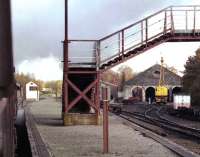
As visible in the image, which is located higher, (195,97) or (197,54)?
(197,54)

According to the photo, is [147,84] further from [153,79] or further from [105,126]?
[105,126]

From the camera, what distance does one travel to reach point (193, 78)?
8569 cm

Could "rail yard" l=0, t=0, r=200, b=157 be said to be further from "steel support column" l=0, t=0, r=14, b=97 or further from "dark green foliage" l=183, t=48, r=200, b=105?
Result: "dark green foliage" l=183, t=48, r=200, b=105

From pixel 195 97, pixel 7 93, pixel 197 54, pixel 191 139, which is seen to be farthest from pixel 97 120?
pixel 197 54

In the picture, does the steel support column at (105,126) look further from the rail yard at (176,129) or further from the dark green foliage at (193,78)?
the dark green foliage at (193,78)

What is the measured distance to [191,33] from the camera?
3350 centimetres

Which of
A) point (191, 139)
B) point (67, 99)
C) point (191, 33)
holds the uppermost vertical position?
point (191, 33)

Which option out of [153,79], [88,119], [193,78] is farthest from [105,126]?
[153,79]

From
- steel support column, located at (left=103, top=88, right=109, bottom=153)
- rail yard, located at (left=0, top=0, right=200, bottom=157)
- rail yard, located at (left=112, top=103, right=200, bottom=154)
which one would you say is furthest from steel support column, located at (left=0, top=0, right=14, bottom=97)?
rail yard, located at (left=112, top=103, right=200, bottom=154)

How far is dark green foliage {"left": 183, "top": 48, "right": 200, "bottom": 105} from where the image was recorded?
7888 cm

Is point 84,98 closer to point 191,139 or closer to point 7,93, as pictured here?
point 191,139

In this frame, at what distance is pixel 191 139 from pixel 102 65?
25.7ft

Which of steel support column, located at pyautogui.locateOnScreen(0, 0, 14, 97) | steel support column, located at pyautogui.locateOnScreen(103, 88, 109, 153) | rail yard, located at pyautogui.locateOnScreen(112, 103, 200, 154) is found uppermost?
steel support column, located at pyautogui.locateOnScreen(0, 0, 14, 97)

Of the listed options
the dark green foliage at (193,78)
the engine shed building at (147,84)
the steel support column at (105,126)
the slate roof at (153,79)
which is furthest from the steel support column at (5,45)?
the slate roof at (153,79)
